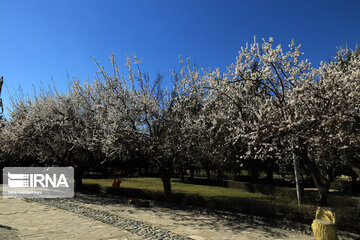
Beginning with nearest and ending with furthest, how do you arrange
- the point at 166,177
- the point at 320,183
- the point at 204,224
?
1. the point at 320,183
2. the point at 204,224
3. the point at 166,177

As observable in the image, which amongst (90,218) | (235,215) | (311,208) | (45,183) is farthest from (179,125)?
(45,183)

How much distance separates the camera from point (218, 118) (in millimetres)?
10648

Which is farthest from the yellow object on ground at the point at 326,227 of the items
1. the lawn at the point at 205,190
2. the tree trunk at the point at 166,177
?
the tree trunk at the point at 166,177

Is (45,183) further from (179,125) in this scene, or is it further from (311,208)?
(311,208)

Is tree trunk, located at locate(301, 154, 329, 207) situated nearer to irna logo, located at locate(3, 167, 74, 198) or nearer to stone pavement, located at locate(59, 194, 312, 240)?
stone pavement, located at locate(59, 194, 312, 240)

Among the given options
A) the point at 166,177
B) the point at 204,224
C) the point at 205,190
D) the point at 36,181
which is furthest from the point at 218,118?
the point at 36,181

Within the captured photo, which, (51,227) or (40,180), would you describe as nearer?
(51,227)

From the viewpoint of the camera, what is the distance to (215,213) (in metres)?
13.1

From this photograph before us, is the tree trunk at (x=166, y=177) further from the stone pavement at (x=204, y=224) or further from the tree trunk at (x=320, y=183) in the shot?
the tree trunk at (x=320, y=183)

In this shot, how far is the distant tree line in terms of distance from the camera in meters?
7.57

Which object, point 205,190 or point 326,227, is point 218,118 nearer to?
point 326,227

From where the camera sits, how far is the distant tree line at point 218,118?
7.57m

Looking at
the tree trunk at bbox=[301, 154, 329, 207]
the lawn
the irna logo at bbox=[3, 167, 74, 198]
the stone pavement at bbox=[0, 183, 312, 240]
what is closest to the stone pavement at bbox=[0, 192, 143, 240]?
the stone pavement at bbox=[0, 183, 312, 240]

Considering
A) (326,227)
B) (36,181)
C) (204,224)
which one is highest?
(326,227)
